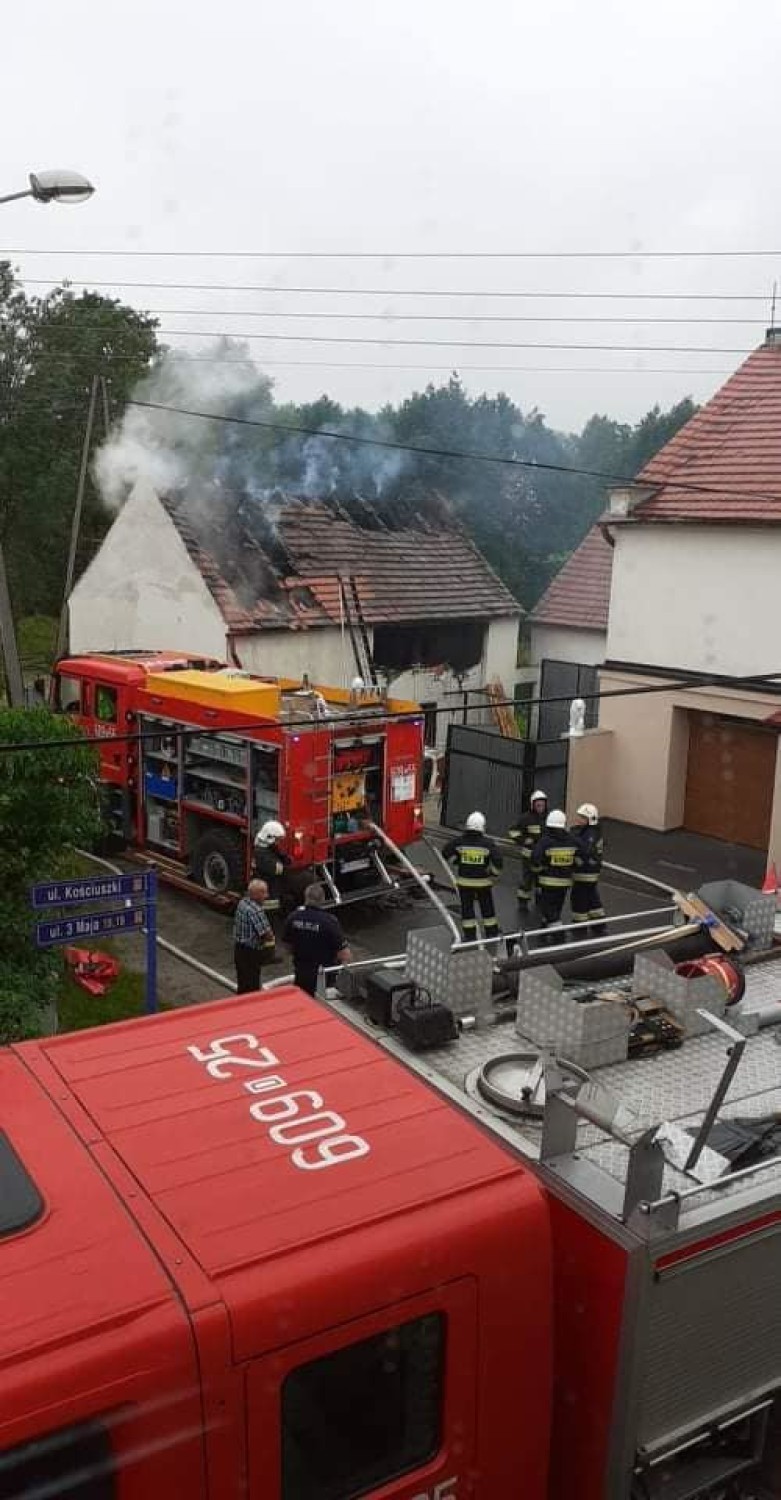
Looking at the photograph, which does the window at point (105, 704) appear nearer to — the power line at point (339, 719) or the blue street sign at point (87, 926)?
the power line at point (339, 719)

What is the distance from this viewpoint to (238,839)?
39.8ft

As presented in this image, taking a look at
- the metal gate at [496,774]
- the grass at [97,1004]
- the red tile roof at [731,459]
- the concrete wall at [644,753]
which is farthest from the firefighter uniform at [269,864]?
the red tile roof at [731,459]

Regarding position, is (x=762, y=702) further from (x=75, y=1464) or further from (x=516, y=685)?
(x=75, y=1464)

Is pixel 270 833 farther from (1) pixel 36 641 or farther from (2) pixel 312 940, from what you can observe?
(1) pixel 36 641

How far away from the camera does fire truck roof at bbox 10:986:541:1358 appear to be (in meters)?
2.82

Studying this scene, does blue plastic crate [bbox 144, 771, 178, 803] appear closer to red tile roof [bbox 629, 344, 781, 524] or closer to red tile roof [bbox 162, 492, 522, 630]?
red tile roof [bbox 162, 492, 522, 630]

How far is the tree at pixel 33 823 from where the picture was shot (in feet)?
23.2

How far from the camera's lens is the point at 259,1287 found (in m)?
2.74

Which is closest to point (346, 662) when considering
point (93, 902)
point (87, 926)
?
point (93, 902)

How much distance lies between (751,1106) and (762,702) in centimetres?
1201

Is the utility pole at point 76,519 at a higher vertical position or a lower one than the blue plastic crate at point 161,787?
higher

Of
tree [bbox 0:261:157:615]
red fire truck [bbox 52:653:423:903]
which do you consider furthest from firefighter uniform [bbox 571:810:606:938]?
tree [bbox 0:261:157:615]

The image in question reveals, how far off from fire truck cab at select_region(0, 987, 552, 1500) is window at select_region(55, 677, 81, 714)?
434 inches

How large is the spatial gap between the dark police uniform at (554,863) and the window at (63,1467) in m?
9.17
